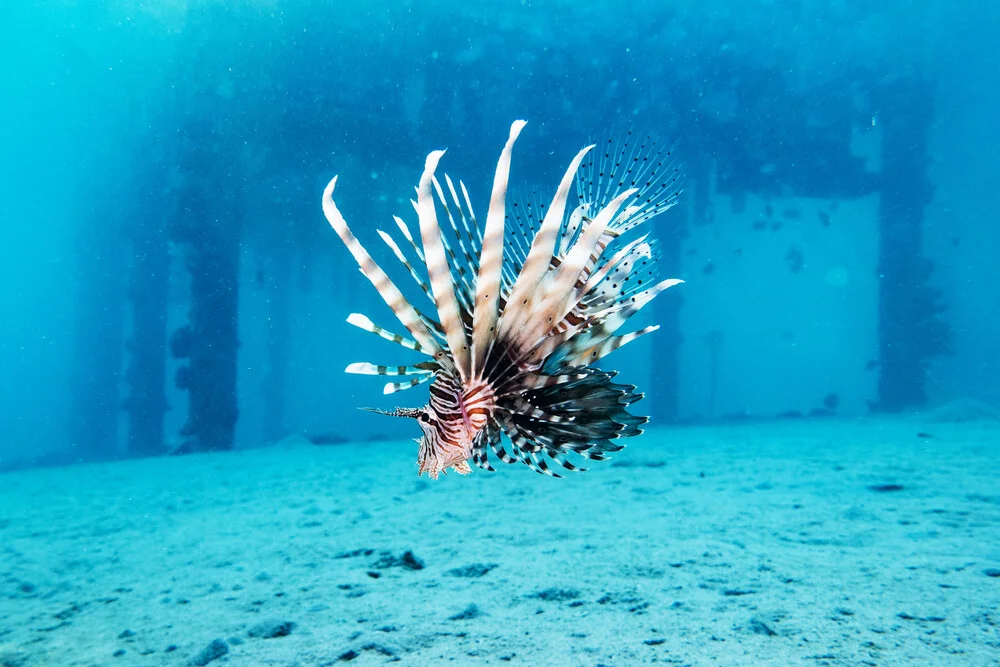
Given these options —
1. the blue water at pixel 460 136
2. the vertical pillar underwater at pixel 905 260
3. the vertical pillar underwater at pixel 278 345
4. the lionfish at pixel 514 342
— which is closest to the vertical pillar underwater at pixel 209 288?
the blue water at pixel 460 136

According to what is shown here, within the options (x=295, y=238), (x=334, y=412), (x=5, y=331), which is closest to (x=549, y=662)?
(x=295, y=238)

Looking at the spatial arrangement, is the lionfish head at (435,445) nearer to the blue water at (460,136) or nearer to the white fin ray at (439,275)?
the white fin ray at (439,275)

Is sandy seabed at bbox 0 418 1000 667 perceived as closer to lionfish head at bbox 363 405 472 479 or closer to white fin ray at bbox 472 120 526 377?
lionfish head at bbox 363 405 472 479

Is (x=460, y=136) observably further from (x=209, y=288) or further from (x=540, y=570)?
(x=540, y=570)

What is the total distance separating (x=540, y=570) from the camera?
12.7ft

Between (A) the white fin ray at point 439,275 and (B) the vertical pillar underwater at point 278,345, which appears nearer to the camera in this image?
(A) the white fin ray at point 439,275

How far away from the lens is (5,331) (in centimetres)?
14475

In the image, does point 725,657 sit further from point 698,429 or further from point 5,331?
point 5,331

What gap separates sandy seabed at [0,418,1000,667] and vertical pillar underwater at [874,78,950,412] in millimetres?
10477

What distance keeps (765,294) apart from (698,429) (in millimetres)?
42813

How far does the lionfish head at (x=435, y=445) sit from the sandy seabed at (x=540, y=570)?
144 centimetres

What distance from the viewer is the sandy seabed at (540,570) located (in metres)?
2.73

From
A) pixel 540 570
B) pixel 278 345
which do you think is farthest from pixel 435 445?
pixel 278 345

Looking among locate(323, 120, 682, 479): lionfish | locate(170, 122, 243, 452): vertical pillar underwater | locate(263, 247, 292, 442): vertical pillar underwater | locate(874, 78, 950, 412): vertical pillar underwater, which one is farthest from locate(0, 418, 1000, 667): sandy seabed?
locate(263, 247, 292, 442): vertical pillar underwater
